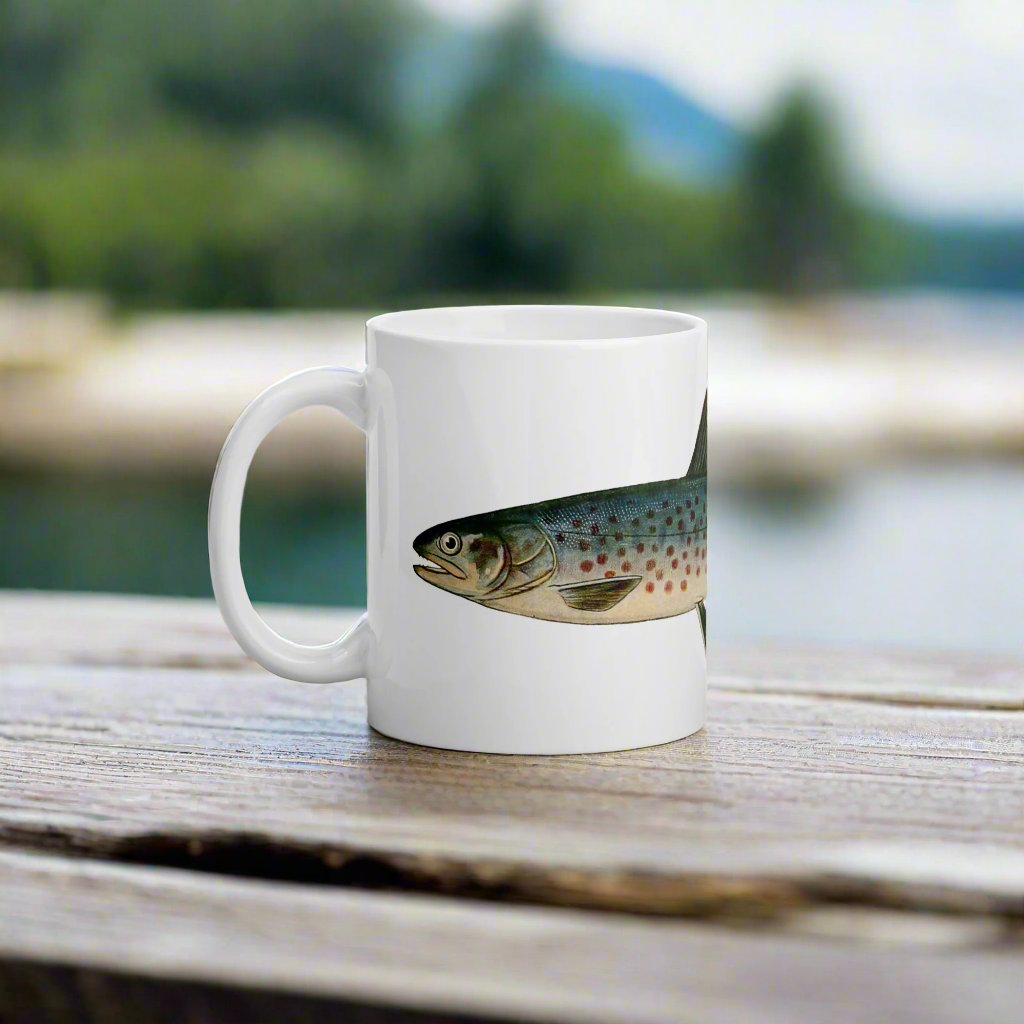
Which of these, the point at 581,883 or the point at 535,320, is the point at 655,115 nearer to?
the point at 535,320

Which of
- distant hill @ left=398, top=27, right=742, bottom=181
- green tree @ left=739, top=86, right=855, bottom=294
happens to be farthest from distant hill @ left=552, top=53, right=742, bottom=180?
green tree @ left=739, top=86, right=855, bottom=294

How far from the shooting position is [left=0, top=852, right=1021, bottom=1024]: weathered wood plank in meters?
0.26

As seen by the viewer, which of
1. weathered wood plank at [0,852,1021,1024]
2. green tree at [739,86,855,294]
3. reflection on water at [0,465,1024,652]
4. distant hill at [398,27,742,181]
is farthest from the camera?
distant hill at [398,27,742,181]

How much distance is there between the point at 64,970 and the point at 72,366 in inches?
161

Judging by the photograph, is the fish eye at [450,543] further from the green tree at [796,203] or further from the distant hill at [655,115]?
the distant hill at [655,115]

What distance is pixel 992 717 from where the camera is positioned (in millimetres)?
457

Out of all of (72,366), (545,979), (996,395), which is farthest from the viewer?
(72,366)

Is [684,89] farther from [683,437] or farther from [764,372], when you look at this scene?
[683,437]

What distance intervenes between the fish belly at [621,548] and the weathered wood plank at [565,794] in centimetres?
5

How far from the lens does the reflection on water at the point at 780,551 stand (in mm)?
3350

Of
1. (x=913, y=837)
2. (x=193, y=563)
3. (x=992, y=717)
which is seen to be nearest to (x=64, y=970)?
(x=913, y=837)

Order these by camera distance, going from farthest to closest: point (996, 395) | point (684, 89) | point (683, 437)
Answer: point (684, 89), point (996, 395), point (683, 437)

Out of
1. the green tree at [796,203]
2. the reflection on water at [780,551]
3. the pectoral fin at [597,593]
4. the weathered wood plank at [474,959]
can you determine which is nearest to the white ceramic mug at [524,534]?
the pectoral fin at [597,593]

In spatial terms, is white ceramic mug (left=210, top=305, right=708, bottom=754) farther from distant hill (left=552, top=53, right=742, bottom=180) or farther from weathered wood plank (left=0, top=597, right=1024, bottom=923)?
distant hill (left=552, top=53, right=742, bottom=180)
